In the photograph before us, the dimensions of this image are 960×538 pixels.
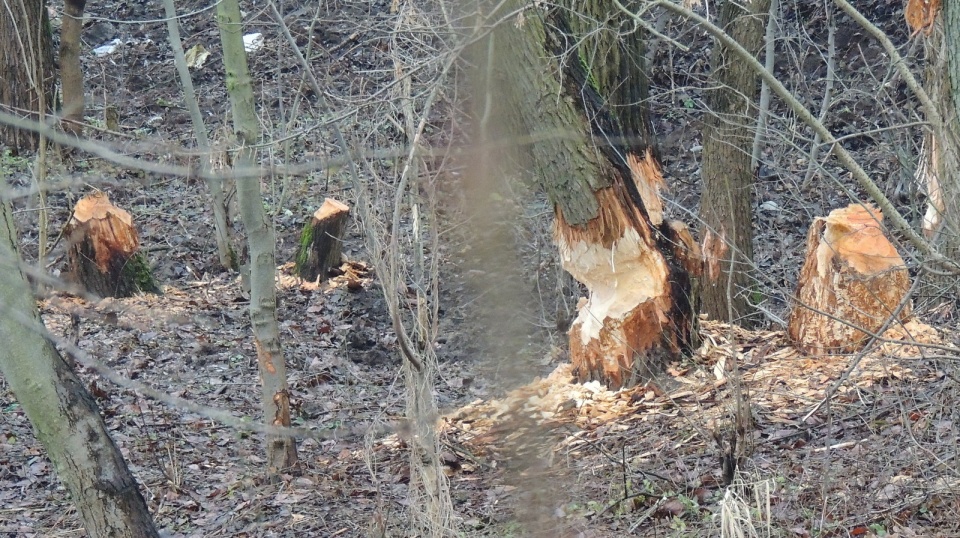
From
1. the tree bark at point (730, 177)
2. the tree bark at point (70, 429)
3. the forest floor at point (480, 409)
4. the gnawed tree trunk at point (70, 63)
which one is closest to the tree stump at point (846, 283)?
the forest floor at point (480, 409)

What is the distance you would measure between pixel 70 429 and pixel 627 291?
3.52 meters

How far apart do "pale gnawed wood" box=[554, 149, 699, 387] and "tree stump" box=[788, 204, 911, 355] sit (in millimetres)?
815

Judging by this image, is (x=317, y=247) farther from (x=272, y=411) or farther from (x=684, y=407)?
(x=684, y=407)

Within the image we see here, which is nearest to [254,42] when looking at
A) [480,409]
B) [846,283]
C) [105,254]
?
[105,254]

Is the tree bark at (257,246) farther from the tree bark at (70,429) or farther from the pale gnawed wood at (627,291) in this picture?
the pale gnawed wood at (627,291)

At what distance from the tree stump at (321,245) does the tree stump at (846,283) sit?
5.01 meters

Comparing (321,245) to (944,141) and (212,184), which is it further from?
(944,141)

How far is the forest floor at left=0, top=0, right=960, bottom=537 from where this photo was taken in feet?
12.0

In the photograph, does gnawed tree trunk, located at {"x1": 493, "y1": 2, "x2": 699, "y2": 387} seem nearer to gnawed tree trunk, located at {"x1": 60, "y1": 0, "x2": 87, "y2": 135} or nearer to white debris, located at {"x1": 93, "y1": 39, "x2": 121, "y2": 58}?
gnawed tree trunk, located at {"x1": 60, "y1": 0, "x2": 87, "y2": 135}

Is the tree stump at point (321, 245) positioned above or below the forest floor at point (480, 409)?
above

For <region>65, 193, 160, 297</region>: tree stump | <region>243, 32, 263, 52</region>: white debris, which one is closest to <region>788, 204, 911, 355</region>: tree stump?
<region>65, 193, 160, 297</region>: tree stump

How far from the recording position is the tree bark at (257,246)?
5.16 meters

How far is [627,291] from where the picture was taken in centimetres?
605

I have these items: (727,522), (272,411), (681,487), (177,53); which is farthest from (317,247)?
(727,522)
